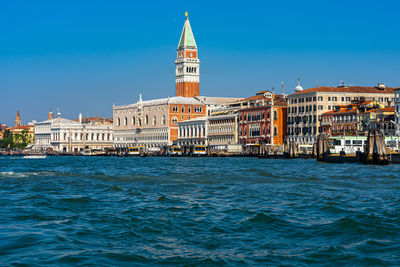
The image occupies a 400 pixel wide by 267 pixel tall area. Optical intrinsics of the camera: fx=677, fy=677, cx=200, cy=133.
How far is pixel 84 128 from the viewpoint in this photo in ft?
556

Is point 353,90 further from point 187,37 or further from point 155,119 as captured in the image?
point 187,37

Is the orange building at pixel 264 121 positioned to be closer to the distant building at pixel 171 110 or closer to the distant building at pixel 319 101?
the distant building at pixel 319 101

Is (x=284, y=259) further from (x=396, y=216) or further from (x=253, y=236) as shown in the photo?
(x=396, y=216)

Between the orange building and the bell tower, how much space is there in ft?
128

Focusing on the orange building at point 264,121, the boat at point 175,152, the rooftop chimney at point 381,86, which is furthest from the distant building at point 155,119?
the rooftop chimney at point 381,86

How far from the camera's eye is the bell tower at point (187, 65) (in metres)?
150

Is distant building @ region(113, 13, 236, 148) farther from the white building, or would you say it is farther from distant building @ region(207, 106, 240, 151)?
distant building @ region(207, 106, 240, 151)

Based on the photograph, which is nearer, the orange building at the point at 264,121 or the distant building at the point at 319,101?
the distant building at the point at 319,101

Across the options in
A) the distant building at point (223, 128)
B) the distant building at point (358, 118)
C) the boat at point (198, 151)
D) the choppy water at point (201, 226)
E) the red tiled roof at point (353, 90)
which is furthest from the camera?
the distant building at point (223, 128)

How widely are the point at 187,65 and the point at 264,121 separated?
4947 centimetres

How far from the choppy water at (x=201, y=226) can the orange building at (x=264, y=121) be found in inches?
3028

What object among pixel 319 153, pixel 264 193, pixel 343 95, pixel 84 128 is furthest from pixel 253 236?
pixel 84 128

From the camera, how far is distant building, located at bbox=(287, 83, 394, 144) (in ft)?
303

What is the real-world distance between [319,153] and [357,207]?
130 ft
